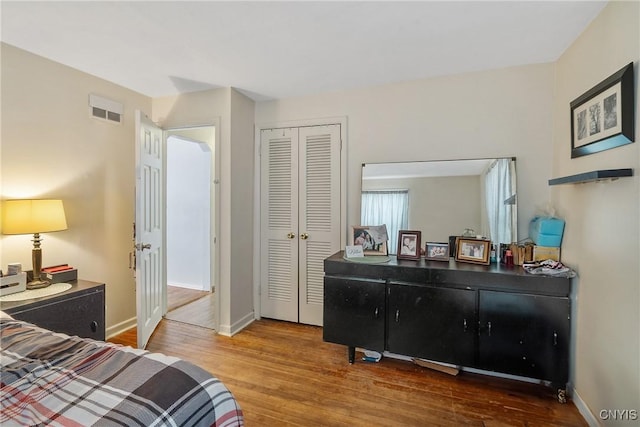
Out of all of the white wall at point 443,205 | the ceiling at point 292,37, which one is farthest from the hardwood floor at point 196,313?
the ceiling at point 292,37

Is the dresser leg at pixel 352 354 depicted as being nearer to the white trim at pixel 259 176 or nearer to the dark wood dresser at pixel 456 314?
the dark wood dresser at pixel 456 314

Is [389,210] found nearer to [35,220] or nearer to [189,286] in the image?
[35,220]

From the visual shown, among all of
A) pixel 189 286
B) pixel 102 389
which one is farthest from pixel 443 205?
pixel 189 286

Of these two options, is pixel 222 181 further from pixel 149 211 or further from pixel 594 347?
pixel 594 347

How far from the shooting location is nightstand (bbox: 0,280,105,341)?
1.85 metres

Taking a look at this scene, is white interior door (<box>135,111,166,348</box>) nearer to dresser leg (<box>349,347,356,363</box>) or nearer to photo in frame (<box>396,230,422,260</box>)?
dresser leg (<box>349,347,356,363</box>)

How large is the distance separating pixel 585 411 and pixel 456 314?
857 millimetres

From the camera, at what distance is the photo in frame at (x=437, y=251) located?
2424 mm

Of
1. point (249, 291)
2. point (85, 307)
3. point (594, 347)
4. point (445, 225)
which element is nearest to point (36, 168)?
point (85, 307)

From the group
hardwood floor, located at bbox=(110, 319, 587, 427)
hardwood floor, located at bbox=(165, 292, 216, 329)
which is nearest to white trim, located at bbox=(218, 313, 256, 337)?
hardwood floor, located at bbox=(110, 319, 587, 427)

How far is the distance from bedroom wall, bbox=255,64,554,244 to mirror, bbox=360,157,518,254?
9 centimetres

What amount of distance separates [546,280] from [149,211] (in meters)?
3.22

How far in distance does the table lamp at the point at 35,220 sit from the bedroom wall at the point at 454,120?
213 centimetres

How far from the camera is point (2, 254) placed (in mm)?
2166
